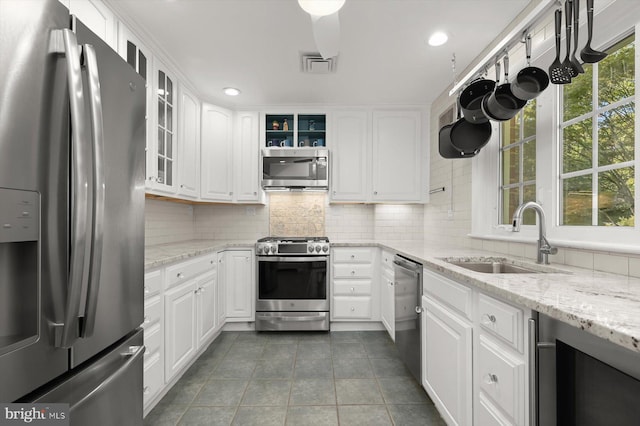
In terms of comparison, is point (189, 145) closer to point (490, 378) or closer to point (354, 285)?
point (354, 285)

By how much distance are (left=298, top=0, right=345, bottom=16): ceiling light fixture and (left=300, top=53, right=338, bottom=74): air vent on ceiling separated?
39.3 inches

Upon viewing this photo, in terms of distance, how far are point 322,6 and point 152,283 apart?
169cm

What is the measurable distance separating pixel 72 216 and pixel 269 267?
8.00ft

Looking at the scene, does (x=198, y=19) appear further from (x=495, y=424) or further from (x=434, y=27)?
(x=495, y=424)

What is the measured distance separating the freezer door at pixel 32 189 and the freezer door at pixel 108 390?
0.23ft

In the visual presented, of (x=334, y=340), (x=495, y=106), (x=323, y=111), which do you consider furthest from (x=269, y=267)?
(x=495, y=106)

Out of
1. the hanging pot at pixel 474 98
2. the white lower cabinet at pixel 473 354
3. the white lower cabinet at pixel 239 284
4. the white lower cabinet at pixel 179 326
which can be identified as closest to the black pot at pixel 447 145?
the hanging pot at pixel 474 98

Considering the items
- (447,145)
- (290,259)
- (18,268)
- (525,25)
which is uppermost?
(525,25)

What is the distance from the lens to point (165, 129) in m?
2.47

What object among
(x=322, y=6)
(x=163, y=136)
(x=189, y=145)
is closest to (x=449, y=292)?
(x=322, y=6)

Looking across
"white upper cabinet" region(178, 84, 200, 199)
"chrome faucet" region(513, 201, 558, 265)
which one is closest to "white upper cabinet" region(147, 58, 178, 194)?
"white upper cabinet" region(178, 84, 200, 199)

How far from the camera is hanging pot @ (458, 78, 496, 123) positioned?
1.85 meters

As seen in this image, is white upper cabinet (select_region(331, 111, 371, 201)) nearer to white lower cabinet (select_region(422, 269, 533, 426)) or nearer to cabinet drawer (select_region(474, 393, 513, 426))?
white lower cabinet (select_region(422, 269, 533, 426))

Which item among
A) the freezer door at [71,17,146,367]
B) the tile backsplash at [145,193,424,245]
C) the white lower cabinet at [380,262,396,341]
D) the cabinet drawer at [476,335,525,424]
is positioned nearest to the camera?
the freezer door at [71,17,146,367]
